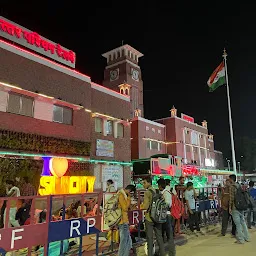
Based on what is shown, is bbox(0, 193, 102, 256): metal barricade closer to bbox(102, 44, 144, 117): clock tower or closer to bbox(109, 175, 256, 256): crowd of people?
bbox(109, 175, 256, 256): crowd of people

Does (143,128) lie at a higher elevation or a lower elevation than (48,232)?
higher

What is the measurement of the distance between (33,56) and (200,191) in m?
12.1

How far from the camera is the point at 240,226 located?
355 inches

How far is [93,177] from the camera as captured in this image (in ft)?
62.5

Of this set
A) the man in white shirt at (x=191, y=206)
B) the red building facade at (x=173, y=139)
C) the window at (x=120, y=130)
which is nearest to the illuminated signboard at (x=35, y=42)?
the window at (x=120, y=130)

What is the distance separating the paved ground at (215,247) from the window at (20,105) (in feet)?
37.6

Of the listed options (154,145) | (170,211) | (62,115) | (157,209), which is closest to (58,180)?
(62,115)

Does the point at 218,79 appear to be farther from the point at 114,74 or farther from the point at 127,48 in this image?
the point at 127,48

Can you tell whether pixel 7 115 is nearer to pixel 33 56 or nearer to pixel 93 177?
pixel 33 56

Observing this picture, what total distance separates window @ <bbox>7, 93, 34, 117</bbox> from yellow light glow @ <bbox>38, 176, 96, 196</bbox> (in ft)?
12.7

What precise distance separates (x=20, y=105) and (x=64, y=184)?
522 cm

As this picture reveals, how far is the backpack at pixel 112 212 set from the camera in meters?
6.52

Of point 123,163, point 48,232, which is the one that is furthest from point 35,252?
point 123,163

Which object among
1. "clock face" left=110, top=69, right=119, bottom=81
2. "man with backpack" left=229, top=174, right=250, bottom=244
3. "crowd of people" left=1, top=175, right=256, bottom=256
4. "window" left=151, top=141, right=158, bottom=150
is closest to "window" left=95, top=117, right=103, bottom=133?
"crowd of people" left=1, top=175, right=256, bottom=256
